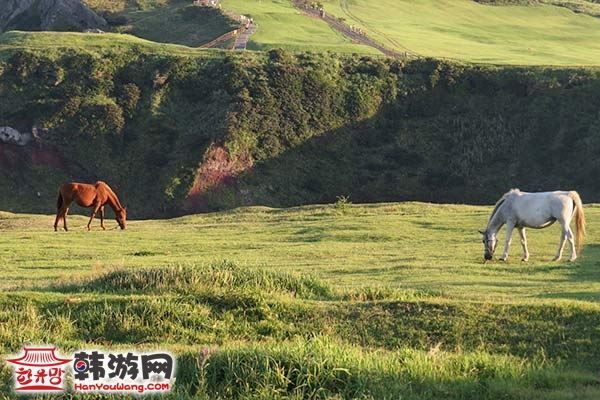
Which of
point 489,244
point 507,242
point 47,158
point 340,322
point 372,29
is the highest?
point 372,29

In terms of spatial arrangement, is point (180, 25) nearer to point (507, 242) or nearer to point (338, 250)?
point (338, 250)

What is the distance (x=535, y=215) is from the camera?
80.8 feet

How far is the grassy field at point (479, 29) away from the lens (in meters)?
85.7

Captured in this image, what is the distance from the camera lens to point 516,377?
1130 cm

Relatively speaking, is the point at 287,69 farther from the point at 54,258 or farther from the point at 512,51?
the point at 54,258

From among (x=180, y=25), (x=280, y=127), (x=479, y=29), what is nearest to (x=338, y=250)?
(x=280, y=127)

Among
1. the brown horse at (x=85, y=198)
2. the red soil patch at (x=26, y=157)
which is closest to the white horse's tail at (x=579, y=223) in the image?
the brown horse at (x=85, y=198)

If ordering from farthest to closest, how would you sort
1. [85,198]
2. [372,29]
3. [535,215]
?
[372,29], [85,198], [535,215]

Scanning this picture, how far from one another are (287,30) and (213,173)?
30763mm

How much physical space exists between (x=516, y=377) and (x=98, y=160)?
2116 inches

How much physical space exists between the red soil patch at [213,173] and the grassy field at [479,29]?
2888cm

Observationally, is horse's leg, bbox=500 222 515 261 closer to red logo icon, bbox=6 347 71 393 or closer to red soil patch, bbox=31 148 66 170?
red logo icon, bbox=6 347 71 393

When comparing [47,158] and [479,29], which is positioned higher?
[479,29]

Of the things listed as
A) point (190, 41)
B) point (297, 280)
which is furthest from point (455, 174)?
point (297, 280)
